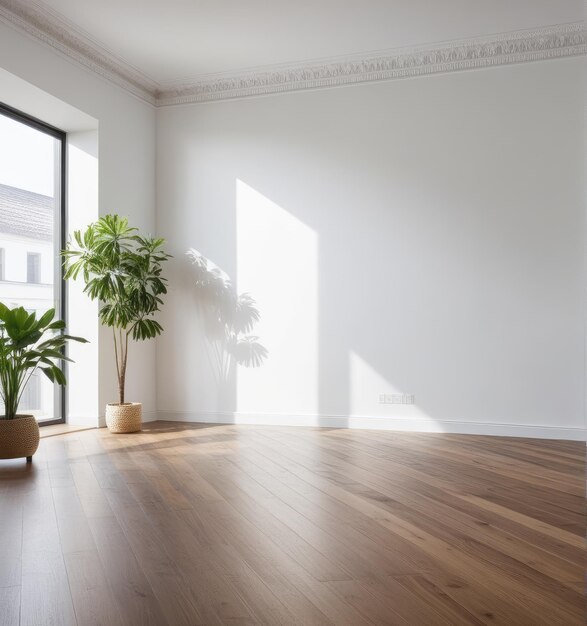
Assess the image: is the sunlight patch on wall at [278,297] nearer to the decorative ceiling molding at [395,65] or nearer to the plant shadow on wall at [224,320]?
the plant shadow on wall at [224,320]

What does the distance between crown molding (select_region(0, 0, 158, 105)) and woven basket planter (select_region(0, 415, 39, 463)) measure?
3.15 metres

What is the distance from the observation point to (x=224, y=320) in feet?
23.7

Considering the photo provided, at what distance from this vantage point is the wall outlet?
657cm

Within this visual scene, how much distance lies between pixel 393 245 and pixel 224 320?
1.93m

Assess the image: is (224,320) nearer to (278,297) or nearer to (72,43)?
(278,297)

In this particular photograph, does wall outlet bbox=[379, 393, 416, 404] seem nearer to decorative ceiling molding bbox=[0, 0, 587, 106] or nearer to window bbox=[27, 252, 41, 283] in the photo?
decorative ceiling molding bbox=[0, 0, 587, 106]

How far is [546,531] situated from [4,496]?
2.90 meters

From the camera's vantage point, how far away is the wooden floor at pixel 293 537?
2307mm

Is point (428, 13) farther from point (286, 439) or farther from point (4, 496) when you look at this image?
point (4, 496)

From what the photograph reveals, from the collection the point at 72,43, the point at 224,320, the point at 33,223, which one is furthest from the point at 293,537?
the point at 72,43

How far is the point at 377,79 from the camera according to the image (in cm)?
679

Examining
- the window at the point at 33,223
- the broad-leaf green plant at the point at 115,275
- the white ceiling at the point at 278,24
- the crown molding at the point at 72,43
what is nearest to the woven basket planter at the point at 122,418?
the broad-leaf green plant at the point at 115,275

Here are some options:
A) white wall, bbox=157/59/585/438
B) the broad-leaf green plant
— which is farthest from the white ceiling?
the broad-leaf green plant

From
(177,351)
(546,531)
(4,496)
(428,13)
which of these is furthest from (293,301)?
(546,531)
